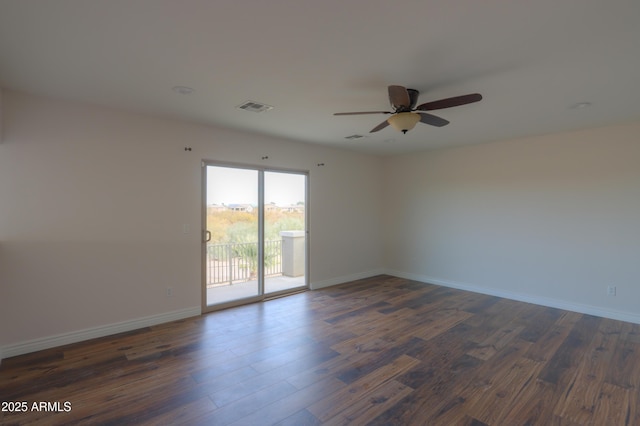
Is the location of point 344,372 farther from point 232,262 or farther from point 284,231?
point 284,231

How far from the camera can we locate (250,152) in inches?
186

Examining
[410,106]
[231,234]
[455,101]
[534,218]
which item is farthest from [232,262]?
[534,218]

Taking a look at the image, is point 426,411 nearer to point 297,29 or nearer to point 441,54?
point 441,54

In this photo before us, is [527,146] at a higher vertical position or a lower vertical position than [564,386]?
higher

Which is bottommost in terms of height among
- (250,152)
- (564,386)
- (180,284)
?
(564,386)

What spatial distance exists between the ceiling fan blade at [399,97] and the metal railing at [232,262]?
3156 millimetres

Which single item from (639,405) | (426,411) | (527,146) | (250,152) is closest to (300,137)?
(250,152)

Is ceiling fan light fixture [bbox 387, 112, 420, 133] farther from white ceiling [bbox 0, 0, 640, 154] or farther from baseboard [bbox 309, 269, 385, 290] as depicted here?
baseboard [bbox 309, 269, 385, 290]

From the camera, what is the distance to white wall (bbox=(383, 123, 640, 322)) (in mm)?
4180

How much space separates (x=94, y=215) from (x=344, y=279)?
4.26 m

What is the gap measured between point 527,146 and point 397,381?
4330 millimetres

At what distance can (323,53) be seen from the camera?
232 centimetres

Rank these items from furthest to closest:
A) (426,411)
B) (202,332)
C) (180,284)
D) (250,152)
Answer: (250,152) < (180,284) < (202,332) < (426,411)

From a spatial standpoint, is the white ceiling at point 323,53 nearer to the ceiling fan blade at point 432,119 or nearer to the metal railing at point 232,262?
the ceiling fan blade at point 432,119
